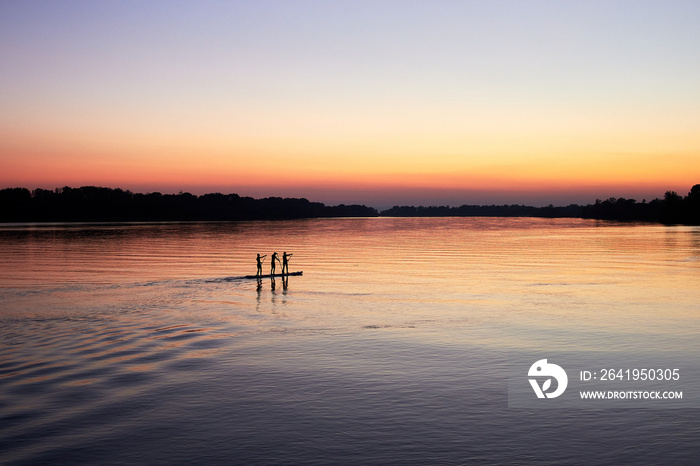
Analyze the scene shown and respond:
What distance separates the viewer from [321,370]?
68.6 ft

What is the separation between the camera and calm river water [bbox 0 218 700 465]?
46.2 feet

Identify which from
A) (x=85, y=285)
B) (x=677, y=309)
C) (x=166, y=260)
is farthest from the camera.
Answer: (x=166, y=260)

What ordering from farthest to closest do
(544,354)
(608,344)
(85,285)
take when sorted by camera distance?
(85,285) < (608,344) < (544,354)

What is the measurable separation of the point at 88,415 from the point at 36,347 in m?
9.91

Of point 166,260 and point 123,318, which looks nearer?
point 123,318

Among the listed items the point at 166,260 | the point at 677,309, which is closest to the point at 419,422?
the point at 677,309

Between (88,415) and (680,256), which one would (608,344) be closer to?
(88,415)

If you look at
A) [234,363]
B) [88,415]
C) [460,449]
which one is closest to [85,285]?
[234,363]

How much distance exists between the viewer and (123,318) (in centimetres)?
3098

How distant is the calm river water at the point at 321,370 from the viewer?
46.2 ft

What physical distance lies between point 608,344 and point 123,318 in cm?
2448

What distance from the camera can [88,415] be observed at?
52.2 ft

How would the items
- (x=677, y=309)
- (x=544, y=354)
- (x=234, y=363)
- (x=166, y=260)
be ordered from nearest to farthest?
(x=234, y=363) < (x=544, y=354) < (x=677, y=309) < (x=166, y=260)

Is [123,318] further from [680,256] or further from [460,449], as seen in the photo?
[680,256]
